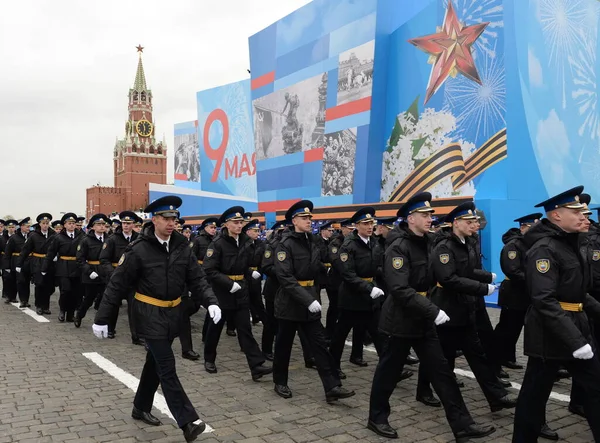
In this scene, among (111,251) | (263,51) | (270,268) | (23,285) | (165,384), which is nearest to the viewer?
(165,384)

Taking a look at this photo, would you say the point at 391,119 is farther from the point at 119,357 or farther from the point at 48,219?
the point at 119,357

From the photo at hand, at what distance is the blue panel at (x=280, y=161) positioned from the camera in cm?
2403

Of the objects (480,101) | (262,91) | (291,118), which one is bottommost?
(480,101)

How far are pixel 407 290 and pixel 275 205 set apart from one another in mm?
20814

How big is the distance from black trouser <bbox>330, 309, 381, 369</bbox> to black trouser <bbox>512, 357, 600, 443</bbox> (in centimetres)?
284

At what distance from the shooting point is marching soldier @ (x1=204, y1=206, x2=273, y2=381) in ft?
22.1

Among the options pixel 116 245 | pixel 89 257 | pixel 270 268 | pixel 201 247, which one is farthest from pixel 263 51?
pixel 270 268

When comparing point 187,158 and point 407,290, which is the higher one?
point 187,158

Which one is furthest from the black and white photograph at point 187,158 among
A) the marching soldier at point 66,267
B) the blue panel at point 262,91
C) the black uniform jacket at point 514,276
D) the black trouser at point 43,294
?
the black uniform jacket at point 514,276

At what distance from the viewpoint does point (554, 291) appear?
→ 12.9ft

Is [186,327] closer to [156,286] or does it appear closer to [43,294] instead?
[156,286]

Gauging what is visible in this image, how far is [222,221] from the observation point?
788 cm

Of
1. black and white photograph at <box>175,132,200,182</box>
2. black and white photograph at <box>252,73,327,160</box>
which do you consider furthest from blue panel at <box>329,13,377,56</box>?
black and white photograph at <box>175,132,200,182</box>

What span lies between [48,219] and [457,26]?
13.1 metres
